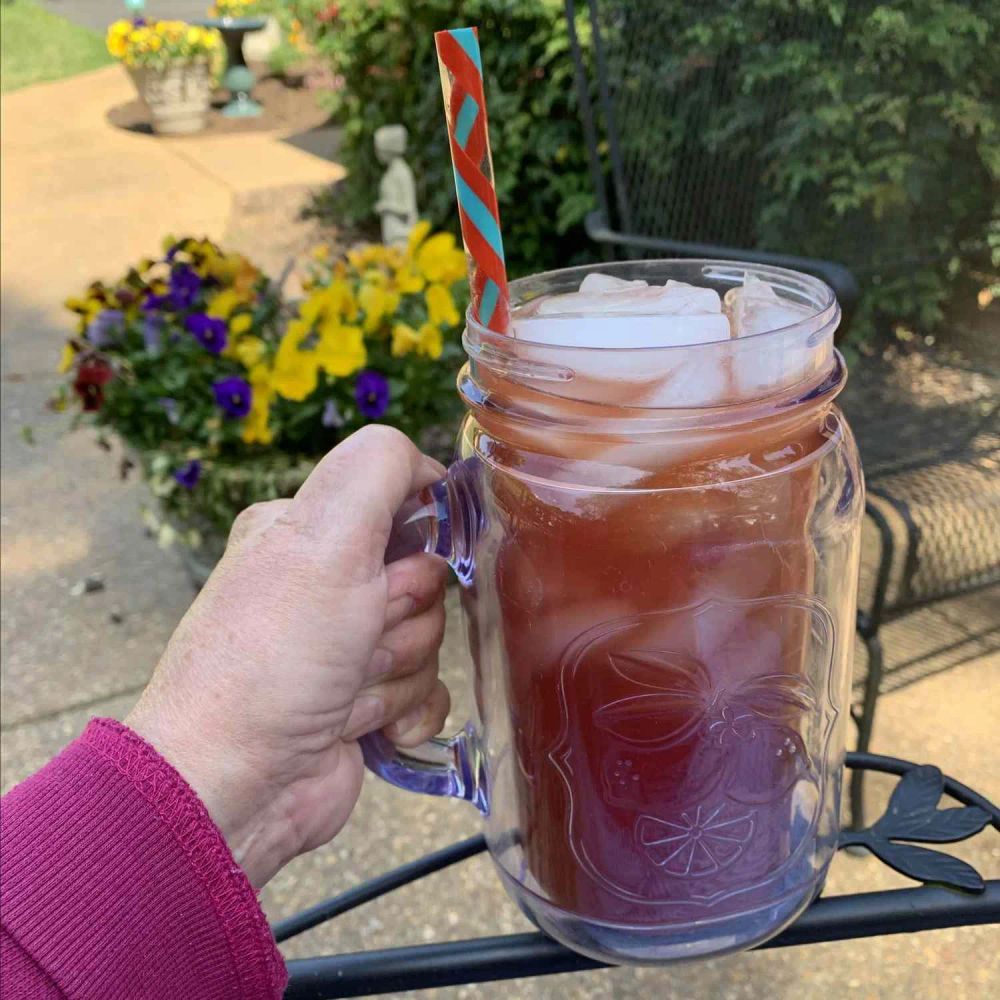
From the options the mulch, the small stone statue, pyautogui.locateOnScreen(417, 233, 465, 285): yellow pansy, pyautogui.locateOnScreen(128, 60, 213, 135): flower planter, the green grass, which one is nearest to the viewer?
pyautogui.locateOnScreen(417, 233, 465, 285): yellow pansy

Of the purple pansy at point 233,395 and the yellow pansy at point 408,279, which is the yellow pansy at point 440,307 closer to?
the yellow pansy at point 408,279

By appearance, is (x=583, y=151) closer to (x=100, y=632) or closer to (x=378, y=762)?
(x=100, y=632)

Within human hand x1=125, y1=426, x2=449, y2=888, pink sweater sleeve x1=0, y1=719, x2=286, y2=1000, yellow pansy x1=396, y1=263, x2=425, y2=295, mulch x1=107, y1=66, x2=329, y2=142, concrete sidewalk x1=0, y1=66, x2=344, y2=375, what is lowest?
mulch x1=107, y1=66, x2=329, y2=142

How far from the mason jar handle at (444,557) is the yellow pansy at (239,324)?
162 centimetres

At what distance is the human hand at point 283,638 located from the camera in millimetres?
768

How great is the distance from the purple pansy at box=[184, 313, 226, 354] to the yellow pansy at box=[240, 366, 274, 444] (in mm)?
131

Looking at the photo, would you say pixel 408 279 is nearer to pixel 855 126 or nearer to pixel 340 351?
pixel 340 351

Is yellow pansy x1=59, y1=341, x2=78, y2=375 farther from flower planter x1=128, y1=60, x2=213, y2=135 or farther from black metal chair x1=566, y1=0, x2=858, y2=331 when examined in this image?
flower planter x1=128, y1=60, x2=213, y2=135

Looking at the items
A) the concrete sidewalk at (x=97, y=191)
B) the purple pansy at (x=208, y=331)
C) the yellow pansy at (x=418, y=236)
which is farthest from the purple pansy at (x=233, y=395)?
the concrete sidewalk at (x=97, y=191)

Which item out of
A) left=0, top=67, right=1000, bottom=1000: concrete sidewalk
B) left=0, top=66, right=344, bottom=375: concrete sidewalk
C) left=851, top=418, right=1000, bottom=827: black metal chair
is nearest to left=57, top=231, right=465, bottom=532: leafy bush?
left=0, top=67, right=1000, bottom=1000: concrete sidewalk

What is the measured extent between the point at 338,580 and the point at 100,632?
2.18 metres

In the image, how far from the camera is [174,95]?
904cm

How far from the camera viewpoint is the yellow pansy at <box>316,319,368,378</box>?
220 centimetres

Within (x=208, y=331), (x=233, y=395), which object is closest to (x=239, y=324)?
(x=208, y=331)
